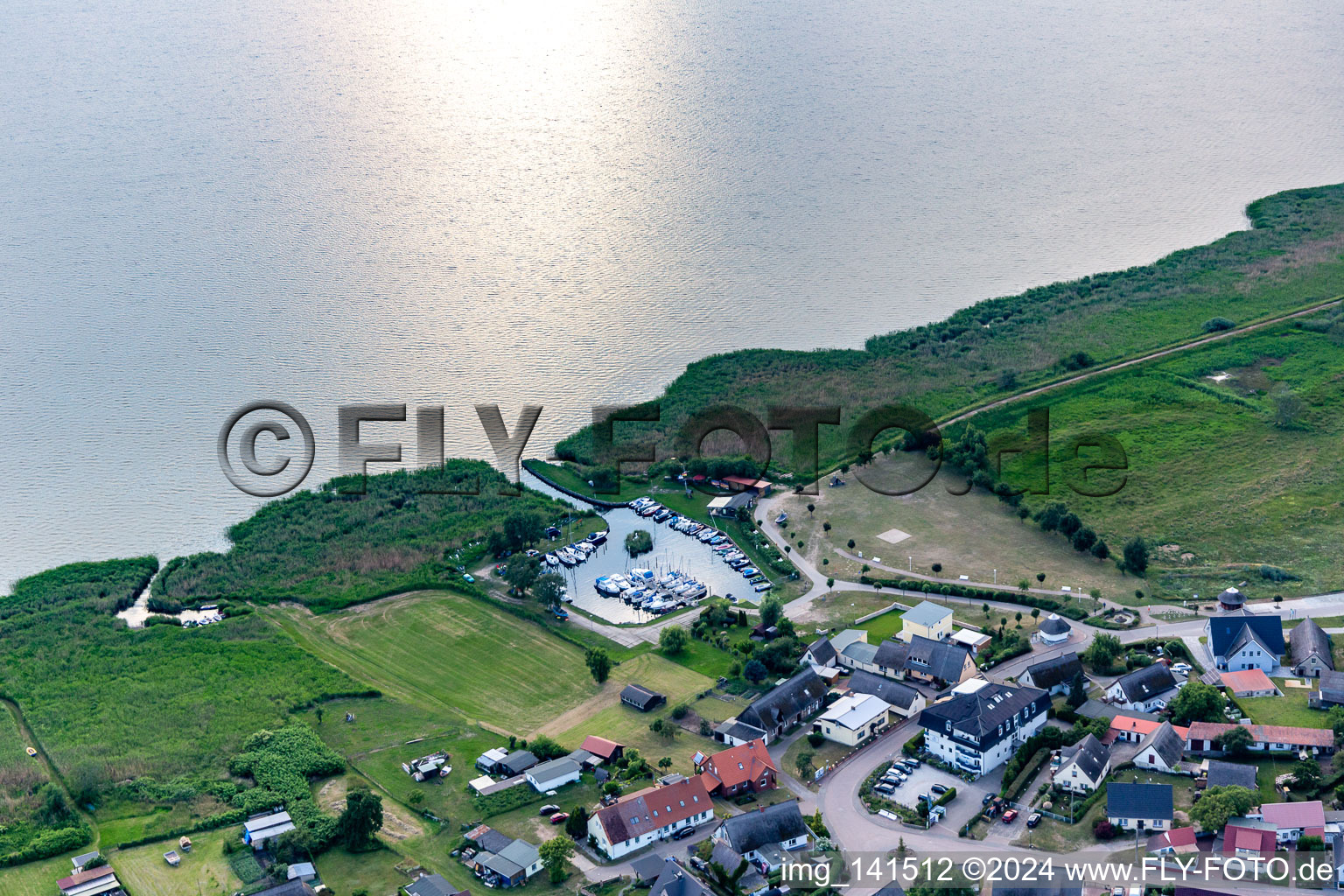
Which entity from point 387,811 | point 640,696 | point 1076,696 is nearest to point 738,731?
point 640,696

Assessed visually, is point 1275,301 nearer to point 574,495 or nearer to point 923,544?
point 923,544

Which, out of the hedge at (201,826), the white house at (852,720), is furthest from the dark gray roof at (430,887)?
the white house at (852,720)

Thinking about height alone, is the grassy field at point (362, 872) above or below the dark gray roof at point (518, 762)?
below

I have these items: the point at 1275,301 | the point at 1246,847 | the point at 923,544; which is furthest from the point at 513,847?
the point at 1275,301

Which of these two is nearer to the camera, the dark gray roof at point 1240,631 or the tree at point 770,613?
the dark gray roof at point 1240,631

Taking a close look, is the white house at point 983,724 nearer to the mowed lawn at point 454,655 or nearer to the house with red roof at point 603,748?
the house with red roof at point 603,748

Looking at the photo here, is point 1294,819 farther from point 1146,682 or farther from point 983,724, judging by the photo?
point 983,724
